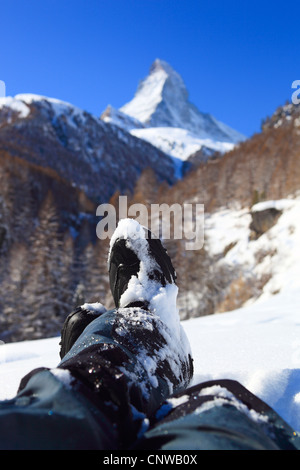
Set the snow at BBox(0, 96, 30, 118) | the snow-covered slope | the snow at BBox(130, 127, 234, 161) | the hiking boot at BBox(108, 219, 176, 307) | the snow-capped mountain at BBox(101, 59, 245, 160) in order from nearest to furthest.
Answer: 1. the snow-covered slope
2. the hiking boot at BBox(108, 219, 176, 307)
3. the snow at BBox(0, 96, 30, 118)
4. the snow at BBox(130, 127, 234, 161)
5. the snow-capped mountain at BBox(101, 59, 245, 160)

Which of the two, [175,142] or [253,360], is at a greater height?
[175,142]

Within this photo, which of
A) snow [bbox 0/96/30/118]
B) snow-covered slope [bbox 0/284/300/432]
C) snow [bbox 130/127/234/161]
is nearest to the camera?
snow-covered slope [bbox 0/284/300/432]

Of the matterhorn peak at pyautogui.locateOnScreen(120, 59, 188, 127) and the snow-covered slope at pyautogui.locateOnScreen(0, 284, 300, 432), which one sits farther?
the matterhorn peak at pyautogui.locateOnScreen(120, 59, 188, 127)

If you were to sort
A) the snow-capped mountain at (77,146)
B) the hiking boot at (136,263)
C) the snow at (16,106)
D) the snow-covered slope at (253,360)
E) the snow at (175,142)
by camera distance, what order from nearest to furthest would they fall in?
the snow-covered slope at (253,360) < the hiking boot at (136,263) < the snow-capped mountain at (77,146) < the snow at (16,106) < the snow at (175,142)

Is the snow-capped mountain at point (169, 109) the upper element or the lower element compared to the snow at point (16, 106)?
upper

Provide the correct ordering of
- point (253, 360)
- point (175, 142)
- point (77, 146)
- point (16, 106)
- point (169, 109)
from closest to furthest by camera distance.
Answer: point (253, 360)
point (16, 106)
point (77, 146)
point (175, 142)
point (169, 109)

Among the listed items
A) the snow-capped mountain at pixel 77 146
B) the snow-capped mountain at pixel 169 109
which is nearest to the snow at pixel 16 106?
the snow-capped mountain at pixel 77 146

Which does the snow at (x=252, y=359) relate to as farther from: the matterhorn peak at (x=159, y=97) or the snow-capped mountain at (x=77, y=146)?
the matterhorn peak at (x=159, y=97)

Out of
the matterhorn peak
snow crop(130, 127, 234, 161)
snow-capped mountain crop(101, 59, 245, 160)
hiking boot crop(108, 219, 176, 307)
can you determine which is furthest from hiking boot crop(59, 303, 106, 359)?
the matterhorn peak

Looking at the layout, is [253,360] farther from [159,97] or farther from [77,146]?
[159,97]

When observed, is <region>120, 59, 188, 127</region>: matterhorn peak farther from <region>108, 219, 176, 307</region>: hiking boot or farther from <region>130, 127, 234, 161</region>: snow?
<region>108, 219, 176, 307</region>: hiking boot

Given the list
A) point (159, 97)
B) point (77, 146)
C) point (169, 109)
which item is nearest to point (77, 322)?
point (77, 146)

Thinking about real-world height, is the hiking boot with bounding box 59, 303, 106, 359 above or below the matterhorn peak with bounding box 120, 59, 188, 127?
below
